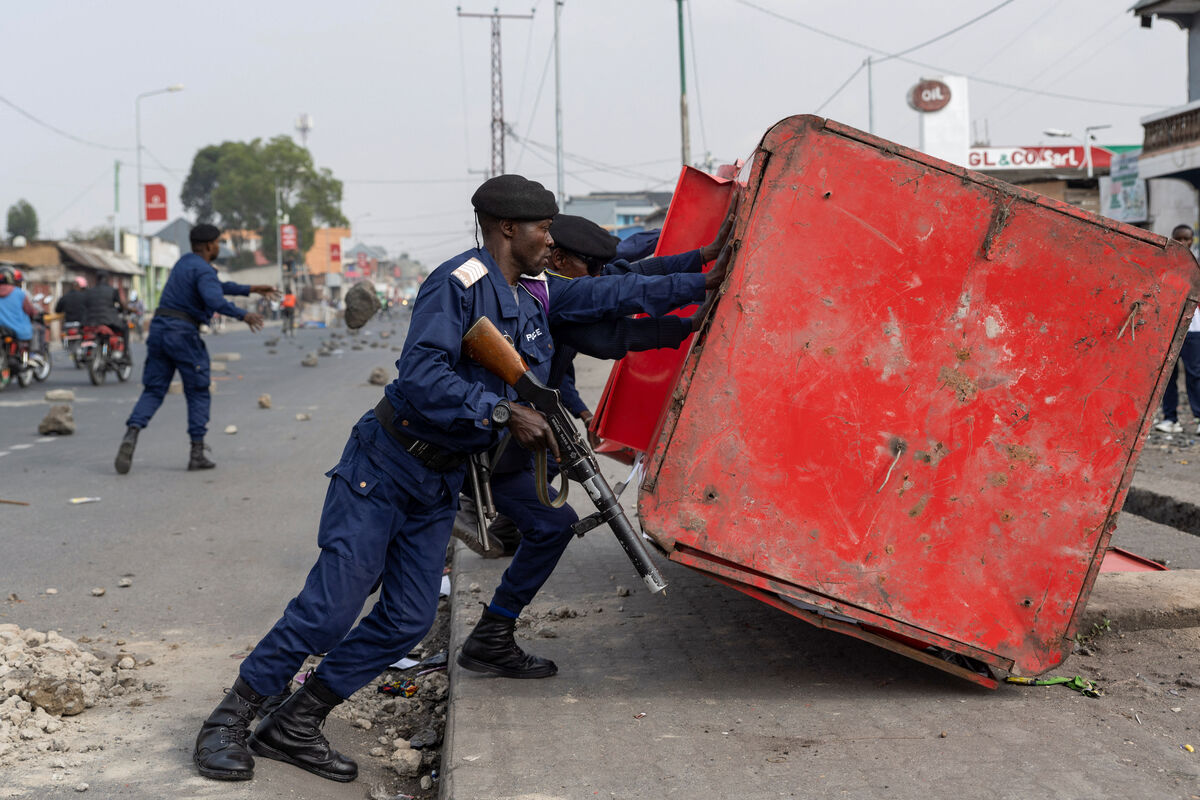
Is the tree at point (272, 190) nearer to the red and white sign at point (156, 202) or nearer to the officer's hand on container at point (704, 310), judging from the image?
the red and white sign at point (156, 202)

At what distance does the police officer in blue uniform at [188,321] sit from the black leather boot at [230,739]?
5.19 meters

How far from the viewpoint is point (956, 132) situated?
39.8m

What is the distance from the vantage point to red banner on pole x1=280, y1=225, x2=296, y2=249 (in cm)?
7031

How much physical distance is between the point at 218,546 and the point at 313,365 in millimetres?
15493

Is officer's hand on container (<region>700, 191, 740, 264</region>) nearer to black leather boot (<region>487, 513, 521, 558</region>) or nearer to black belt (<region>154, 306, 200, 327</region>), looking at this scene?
black leather boot (<region>487, 513, 521, 558</region>)

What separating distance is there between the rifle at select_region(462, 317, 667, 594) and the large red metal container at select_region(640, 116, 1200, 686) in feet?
0.36

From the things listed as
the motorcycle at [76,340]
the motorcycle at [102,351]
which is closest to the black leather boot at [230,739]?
the motorcycle at [102,351]

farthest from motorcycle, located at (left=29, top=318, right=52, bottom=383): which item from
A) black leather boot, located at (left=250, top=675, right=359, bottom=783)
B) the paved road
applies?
black leather boot, located at (left=250, top=675, right=359, bottom=783)

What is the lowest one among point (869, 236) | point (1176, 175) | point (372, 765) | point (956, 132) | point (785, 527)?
point (372, 765)

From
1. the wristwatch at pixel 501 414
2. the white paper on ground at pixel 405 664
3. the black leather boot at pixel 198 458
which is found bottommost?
the white paper on ground at pixel 405 664

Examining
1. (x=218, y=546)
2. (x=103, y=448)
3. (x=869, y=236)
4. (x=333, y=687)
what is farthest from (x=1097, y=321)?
(x=103, y=448)

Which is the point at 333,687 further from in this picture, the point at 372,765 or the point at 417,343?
the point at 417,343

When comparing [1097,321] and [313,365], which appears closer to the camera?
[1097,321]

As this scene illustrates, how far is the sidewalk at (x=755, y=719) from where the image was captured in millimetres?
2832
